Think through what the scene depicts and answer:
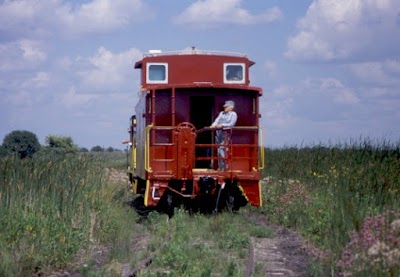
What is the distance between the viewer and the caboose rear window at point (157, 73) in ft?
61.7

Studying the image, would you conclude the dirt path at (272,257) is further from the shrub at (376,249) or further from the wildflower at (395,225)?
the wildflower at (395,225)

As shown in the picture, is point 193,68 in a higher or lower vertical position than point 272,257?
higher

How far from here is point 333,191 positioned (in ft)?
51.6

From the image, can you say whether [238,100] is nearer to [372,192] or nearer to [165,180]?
[165,180]

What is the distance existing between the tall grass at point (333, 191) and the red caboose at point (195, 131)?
4.87 feet

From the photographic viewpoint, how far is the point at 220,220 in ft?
51.3

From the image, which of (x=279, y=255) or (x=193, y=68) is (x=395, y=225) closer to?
(x=279, y=255)

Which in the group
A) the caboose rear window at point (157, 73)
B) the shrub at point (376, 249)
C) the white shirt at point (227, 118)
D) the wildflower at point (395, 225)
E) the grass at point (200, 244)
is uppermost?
the caboose rear window at point (157, 73)

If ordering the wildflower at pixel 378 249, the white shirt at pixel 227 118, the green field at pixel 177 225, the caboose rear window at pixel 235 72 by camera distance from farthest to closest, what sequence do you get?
the caboose rear window at pixel 235 72, the white shirt at pixel 227 118, the green field at pixel 177 225, the wildflower at pixel 378 249

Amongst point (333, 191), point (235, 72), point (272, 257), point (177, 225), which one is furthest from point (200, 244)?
point (235, 72)

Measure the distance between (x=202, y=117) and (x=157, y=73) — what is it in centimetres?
165

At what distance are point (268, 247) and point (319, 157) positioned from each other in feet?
37.7

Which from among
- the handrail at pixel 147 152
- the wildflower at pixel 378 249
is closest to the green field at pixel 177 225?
the wildflower at pixel 378 249

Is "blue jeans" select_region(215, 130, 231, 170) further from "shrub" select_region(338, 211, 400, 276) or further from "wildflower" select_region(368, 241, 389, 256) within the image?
"wildflower" select_region(368, 241, 389, 256)
